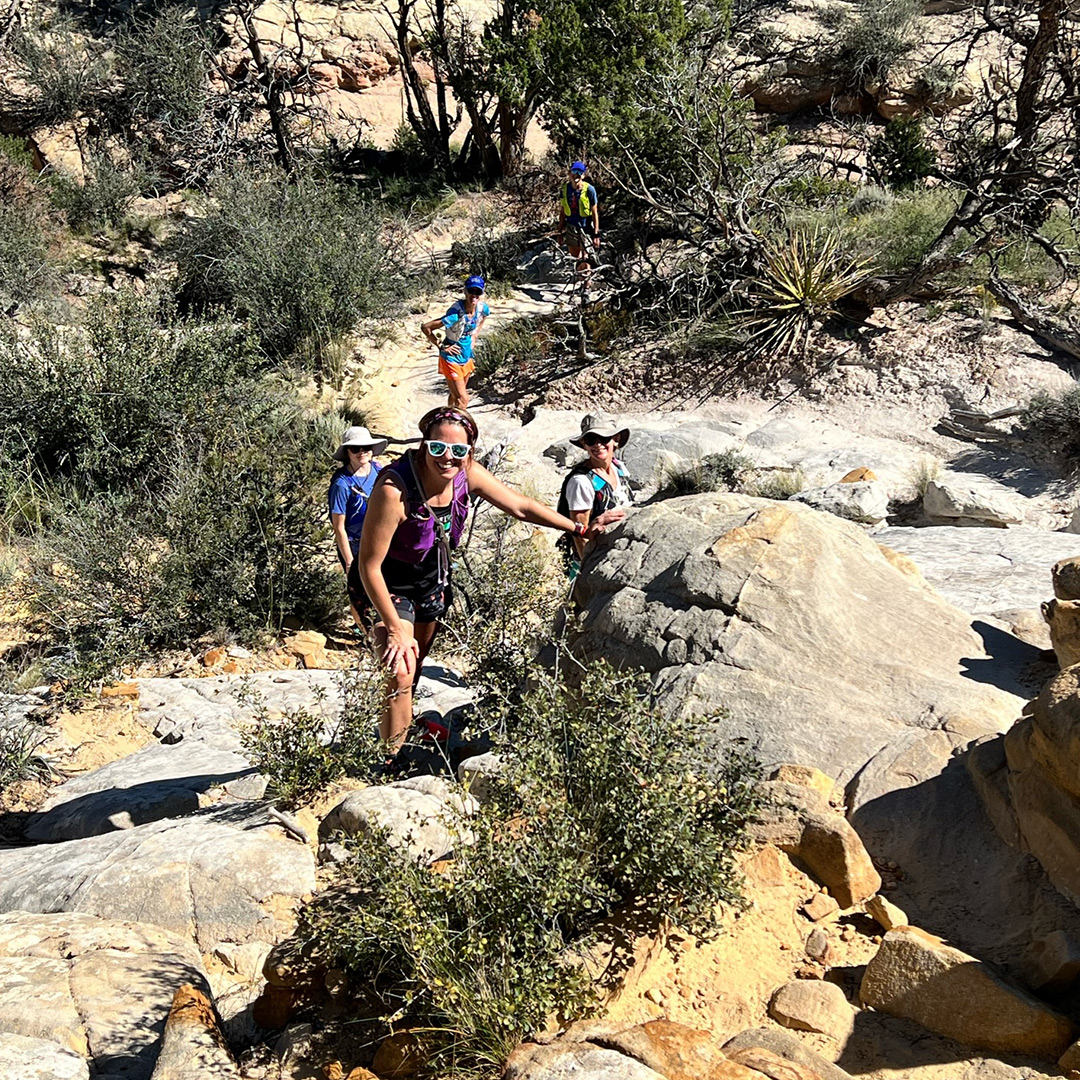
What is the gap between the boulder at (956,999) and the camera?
7.45 feet

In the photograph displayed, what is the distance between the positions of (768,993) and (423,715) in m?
2.56

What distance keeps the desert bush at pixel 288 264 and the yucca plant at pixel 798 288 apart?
5060mm

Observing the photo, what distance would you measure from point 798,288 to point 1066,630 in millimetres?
8422

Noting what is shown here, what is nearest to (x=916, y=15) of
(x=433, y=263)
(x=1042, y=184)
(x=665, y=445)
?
(x=1042, y=184)

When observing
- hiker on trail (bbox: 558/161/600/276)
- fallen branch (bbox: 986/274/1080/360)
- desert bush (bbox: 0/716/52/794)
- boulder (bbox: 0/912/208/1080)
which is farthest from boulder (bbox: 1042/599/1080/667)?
hiker on trail (bbox: 558/161/600/276)

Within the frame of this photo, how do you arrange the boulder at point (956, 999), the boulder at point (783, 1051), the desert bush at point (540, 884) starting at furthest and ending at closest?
the desert bush at point (540, 884), the boulder at point (956, 999), the boulder at point (783, 1051)

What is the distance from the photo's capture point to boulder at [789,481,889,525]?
831 cm

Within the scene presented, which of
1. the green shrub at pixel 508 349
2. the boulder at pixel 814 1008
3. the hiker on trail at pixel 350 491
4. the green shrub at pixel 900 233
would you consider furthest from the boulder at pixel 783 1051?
the green shrub at pixel 508 349

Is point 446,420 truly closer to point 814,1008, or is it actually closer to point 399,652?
point 399,652

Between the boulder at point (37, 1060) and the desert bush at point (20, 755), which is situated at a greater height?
the boulder at point (37, 1060)

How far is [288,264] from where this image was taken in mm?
12641

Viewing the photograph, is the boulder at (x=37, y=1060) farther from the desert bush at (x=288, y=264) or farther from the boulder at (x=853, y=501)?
the desert bush at (x=288, y=264)

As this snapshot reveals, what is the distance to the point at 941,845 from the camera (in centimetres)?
303

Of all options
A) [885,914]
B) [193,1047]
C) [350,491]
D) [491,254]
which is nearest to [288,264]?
[491,254]
